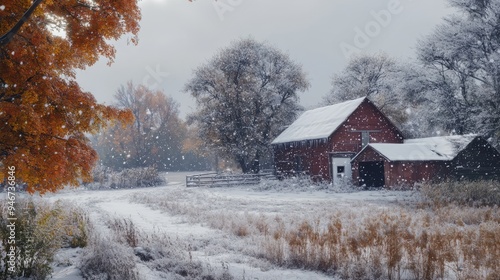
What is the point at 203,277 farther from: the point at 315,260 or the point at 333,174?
the point at 333,174

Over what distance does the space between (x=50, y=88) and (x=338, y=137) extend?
25717mm

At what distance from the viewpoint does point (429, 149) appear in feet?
90.4

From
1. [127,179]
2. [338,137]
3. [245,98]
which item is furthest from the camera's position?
[245,98]

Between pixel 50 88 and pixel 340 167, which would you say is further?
pixel 340 167

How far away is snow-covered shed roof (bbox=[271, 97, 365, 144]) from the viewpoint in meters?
31.1

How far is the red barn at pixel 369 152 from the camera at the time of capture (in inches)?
1023

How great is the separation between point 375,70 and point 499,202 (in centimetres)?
4021

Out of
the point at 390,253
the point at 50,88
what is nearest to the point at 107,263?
the point at 50,88

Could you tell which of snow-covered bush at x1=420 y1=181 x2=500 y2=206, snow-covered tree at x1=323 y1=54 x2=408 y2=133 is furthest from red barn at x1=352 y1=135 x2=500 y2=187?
snow-covered tree at x1=323 y1=54 x2=408 y2=133

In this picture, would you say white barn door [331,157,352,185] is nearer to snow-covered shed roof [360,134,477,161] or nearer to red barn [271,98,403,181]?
red barn [271,98,403,181]

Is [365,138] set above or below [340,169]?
above

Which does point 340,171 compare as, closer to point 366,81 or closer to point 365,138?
point 365,138

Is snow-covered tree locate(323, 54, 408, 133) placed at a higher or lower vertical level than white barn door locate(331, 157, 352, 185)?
higher

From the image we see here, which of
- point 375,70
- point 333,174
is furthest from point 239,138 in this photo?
point 375,70
